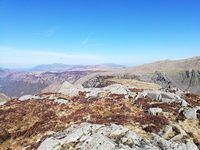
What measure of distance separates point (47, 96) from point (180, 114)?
2031 centimetres

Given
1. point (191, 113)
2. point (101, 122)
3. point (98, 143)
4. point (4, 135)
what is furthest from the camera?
point (191, 113)

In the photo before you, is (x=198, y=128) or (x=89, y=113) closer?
(x=198, y=128)

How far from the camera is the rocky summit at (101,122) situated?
Result: 19312 millimetres

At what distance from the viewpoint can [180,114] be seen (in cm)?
2675

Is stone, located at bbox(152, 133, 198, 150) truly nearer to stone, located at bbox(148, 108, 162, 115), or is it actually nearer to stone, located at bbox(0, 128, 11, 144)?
stone, located at bbox(148, 108, 162, 115)

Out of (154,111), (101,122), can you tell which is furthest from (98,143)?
(154,111)

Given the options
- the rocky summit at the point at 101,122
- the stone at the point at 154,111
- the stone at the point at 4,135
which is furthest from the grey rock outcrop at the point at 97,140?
the stone at the point at 154,111

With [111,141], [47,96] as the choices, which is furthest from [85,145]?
[47,96]

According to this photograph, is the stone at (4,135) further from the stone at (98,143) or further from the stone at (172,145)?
the stone at (172,145)

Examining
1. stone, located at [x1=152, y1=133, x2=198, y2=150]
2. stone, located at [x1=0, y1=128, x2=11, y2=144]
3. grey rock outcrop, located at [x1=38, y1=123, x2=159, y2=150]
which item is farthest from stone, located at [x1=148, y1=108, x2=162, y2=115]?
stone, located at [x1=0, y1=128, x2=11, y2=144]

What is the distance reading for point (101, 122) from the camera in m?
24.2

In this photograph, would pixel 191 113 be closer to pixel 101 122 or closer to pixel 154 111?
pixel 154 111

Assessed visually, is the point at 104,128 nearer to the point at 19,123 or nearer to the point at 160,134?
the point at 160,134

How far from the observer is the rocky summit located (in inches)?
760
